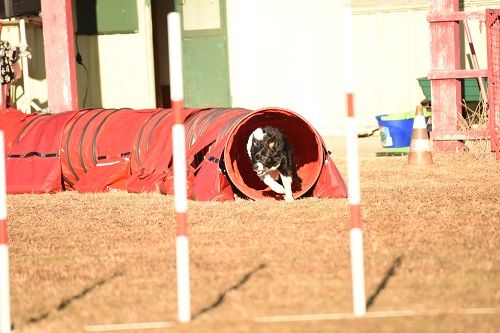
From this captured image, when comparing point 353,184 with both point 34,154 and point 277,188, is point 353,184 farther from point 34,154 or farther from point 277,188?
point 34,154

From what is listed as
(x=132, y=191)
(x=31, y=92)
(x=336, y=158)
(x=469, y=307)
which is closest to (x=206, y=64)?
(x=31, y=92)

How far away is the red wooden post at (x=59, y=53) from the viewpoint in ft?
54.2

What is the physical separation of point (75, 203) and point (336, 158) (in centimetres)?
494

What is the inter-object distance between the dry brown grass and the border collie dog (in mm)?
281

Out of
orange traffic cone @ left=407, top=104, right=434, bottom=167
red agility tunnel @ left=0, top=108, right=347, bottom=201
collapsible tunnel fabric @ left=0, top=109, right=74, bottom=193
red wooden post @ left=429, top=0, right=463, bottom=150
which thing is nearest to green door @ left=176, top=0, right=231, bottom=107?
red wooden post @ left=429, top=0, right=463, bottom=150

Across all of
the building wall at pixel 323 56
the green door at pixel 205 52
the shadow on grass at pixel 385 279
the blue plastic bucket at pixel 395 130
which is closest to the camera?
the shadow on grass at pixel 385 279

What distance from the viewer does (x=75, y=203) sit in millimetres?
11344

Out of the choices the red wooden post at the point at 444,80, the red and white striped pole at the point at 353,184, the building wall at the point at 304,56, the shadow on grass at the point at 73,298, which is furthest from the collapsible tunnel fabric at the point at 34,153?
the red and white striped pole at the point at 353,184

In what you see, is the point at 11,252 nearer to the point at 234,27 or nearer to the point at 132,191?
the point at 132,191

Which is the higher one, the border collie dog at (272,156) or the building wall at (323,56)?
the building wall at (323,56)

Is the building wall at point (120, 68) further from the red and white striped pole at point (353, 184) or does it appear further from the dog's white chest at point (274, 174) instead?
the red and white striped pole at point (353, 184)

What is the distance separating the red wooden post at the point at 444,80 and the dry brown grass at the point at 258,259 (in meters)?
3.44

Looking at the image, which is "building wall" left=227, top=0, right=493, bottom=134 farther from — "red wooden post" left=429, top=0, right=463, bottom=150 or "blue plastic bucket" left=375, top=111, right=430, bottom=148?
"red wooden post" left=429, top=0, right=463, bottom=150

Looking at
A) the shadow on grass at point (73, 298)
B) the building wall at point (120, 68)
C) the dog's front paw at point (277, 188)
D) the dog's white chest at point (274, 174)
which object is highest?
the building wall at point (120, 68)
